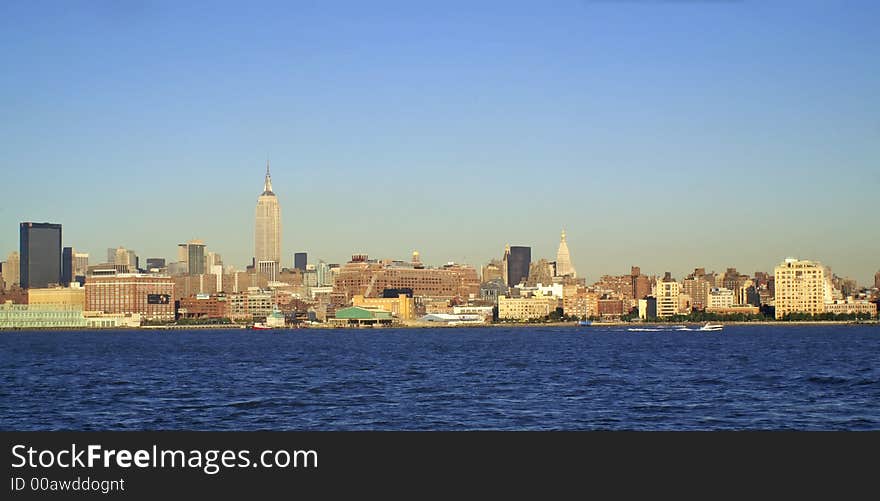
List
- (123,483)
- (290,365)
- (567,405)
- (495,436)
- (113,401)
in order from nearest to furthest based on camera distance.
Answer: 1. (123,483)
2. (495,436)
3. (567,405)
4. (113,401)
5. (290,365)

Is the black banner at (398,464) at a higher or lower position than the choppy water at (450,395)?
higher

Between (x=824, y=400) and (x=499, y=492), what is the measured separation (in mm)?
25697

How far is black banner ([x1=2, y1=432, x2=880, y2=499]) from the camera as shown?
15750 mm

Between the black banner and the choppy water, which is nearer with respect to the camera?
the black banner

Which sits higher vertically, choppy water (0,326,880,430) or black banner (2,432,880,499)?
Result: black banner (2,432,880,499)

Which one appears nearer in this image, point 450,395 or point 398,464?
point 398,464

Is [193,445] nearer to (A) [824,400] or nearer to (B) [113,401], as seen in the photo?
(B) [113,401]

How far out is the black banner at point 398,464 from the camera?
15750 mm

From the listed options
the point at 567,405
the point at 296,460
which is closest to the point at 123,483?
the point at 296,460

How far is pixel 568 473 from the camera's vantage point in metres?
17.2

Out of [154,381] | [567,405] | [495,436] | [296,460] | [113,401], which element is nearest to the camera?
[296,460]

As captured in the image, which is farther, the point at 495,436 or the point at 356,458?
the point at 495,436

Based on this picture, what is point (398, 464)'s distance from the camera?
55.4 feet

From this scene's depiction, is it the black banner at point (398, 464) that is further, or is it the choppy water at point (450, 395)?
the choppy water at point (450, 395)
